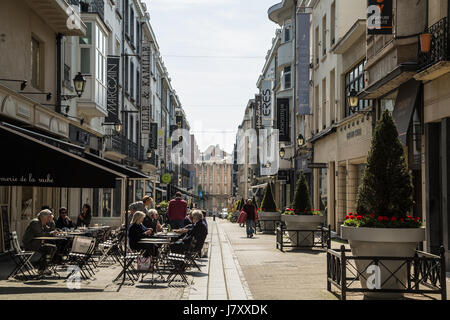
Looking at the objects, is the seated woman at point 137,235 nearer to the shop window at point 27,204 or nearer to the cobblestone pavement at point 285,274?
the cobblestone pavement at point 285,274

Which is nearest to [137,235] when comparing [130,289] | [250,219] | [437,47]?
[130,289]

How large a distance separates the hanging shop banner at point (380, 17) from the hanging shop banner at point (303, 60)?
16.3 metres

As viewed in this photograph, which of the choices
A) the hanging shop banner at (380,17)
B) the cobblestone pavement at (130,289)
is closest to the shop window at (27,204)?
the cobblestone pavement at (130,289)

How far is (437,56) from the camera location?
14.9 m

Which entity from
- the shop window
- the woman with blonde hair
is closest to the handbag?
the woman with blonde hair

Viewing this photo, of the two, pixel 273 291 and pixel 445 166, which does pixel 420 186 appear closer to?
pixel 445 166

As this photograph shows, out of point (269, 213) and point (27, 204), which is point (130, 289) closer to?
point (27, 204)

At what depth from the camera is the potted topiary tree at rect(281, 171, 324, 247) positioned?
2038 cm

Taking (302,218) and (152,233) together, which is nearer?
(152,233)

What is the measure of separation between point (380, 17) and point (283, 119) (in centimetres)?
2477

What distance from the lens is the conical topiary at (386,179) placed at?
400 inches

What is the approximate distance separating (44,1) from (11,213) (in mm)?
6133

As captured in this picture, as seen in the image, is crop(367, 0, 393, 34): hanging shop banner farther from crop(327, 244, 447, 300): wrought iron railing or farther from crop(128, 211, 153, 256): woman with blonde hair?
crop(327, 244, 447, 300): wrought iron railing

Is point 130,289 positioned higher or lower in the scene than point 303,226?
lower
